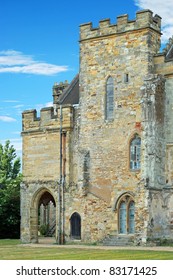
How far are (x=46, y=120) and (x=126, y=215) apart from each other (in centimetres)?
807

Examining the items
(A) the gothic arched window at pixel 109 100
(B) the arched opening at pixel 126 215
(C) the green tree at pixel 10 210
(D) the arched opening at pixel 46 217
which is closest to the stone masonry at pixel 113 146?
(B) the arched opening at pixel 126 215

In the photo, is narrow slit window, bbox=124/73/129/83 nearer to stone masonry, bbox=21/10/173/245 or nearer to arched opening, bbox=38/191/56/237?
stone masonry, bbox=21/10/173/245

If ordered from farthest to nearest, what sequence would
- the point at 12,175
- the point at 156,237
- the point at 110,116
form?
the point at 12,175 < the point at 110,116 < the point at 156,237

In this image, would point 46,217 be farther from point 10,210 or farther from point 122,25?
point 122,25

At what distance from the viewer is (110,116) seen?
3684 cm

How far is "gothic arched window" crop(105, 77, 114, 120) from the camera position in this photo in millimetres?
36781

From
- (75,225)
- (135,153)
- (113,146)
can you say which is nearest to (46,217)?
(75,225)

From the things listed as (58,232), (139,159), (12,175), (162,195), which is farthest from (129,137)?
(12,175)

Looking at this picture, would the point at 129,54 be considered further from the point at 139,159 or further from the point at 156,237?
the point at 156,237

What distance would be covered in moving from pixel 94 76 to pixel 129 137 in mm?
4318

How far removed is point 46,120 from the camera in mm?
39781

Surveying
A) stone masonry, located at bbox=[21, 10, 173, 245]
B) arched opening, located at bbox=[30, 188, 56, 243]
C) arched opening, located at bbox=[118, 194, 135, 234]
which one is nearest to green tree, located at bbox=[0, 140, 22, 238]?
arched opening, located at bbox=[30, 188, 56, 243]

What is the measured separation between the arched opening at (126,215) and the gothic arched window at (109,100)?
4583 millimetres

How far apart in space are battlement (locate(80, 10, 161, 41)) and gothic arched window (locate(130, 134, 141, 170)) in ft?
19.4
